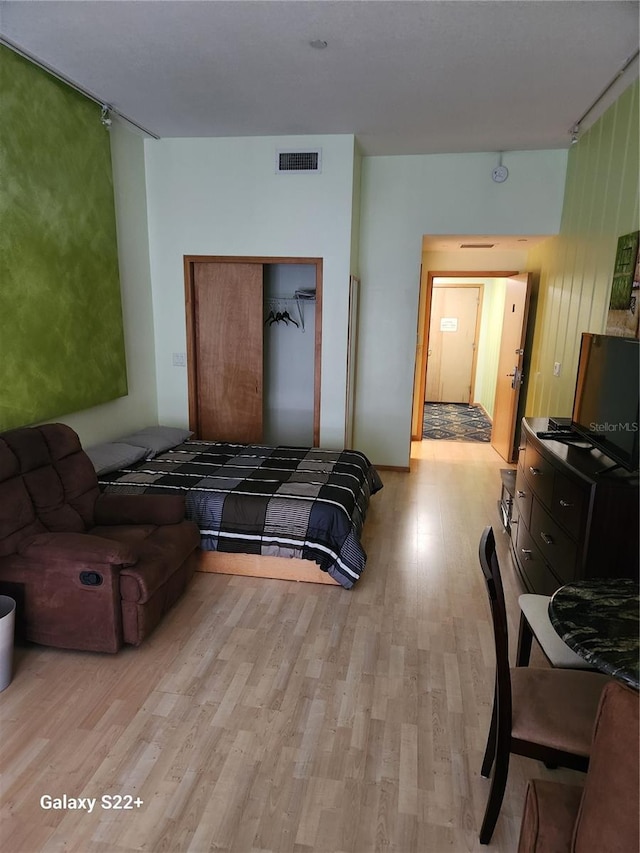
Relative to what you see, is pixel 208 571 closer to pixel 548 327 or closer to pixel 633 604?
pixel 633 604

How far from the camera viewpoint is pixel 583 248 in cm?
384

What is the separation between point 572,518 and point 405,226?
11.1 ft

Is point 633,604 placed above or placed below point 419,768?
above

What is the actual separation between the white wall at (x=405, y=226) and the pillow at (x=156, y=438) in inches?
74.1

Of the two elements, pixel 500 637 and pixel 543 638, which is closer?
pixel 500 637

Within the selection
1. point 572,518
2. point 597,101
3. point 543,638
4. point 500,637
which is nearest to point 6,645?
point 500,637

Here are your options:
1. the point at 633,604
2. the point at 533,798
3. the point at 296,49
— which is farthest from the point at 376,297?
the point at 533,798

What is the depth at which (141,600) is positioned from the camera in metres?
2.35

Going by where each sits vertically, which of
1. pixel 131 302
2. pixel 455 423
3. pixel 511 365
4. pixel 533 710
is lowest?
pixel 455 423

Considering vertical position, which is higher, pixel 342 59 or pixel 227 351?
pixel 342 59

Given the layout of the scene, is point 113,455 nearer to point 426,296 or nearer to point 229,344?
point 229,344

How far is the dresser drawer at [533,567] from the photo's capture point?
2584 mm

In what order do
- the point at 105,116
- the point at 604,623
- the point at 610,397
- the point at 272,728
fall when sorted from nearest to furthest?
the point at 604,623 < the point at 272,728 < the point at 610,397 < the point at 105,116

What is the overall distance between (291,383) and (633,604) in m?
4.48
